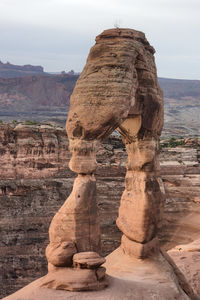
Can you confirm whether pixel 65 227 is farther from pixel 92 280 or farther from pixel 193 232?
pixel 193 232

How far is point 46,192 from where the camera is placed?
2234 cm

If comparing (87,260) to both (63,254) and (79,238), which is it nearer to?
(63,254)

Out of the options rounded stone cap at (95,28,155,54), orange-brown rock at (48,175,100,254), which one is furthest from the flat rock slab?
rounded stone cap at (95,28,155,54)

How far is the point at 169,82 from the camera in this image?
5802 inches

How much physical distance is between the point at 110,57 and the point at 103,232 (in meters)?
14.6

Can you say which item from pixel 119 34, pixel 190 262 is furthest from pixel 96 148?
pixel 190 262

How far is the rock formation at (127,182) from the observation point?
A: 7.14 meters

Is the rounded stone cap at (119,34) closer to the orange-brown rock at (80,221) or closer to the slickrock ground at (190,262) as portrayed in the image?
the orange-brown rock at (80,221)

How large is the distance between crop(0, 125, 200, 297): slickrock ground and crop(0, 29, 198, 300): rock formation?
→ 1050 centimetres

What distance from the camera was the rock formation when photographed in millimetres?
7137

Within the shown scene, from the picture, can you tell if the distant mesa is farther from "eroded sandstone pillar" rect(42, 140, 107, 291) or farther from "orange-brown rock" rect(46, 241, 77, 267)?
"orange-brown rock" rect(46, 241, 77, 267)

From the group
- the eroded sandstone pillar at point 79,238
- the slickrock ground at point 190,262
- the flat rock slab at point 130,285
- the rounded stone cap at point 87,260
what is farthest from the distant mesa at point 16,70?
the rounded stone cap at point 87,260

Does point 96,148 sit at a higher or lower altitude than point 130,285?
higher

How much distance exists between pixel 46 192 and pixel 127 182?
13.2 metres
